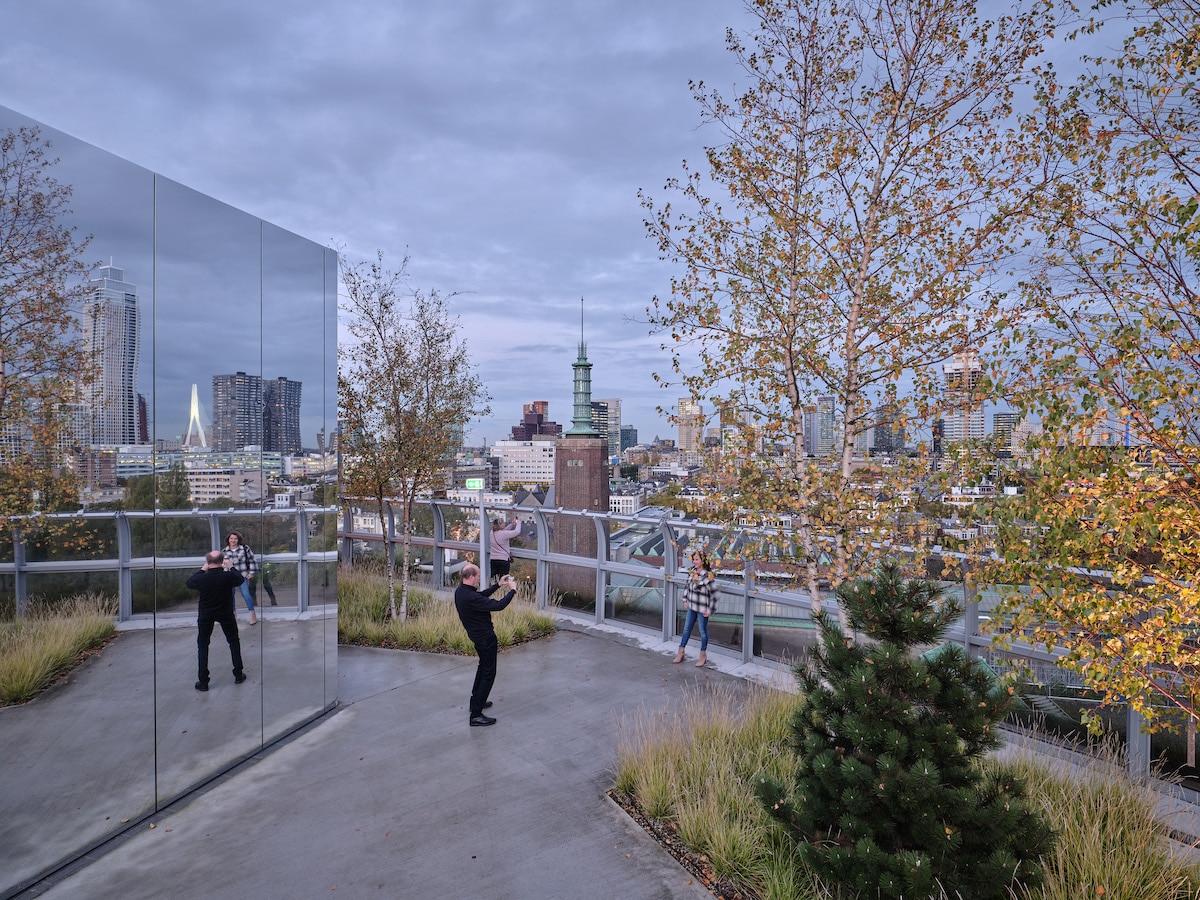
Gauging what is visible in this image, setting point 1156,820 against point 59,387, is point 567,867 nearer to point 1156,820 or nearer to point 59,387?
point 1156,820

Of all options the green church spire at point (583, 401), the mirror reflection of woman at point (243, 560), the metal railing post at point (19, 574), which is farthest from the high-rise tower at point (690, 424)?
A: the green church spire at point (583, 401)

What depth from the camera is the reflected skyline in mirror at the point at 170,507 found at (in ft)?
12.9

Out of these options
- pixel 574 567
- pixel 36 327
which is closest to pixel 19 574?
pixel 36 327

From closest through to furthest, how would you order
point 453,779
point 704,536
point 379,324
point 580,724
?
point 453,779 < point 580,724 < point 704,536 < point 379,324

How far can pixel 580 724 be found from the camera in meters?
6.27

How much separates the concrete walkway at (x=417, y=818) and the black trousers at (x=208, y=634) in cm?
89

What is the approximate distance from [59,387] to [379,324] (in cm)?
703

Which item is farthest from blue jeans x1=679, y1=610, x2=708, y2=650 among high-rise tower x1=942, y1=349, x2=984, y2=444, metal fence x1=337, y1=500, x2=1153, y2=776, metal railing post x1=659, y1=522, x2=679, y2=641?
high-rise tower x1=942, y1=349, x2=984, y2=444

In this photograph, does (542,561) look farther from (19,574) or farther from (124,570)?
(19,574)

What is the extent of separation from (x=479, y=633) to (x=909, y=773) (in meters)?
4.06

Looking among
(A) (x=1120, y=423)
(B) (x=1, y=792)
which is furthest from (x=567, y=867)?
(A) (x=1120, y=423)

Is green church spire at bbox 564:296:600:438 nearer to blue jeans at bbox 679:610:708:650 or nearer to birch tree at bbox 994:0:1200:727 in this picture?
blue jeans at bbox 679:610:708:650

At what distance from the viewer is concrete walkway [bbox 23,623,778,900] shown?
3.91 metres

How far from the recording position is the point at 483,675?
6.24 metres
